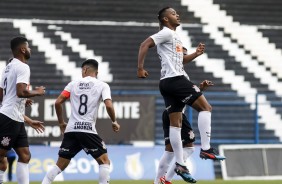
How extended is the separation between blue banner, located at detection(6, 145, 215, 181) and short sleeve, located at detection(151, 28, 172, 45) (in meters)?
7.66

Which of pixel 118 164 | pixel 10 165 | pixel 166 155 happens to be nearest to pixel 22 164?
pixel 166 155

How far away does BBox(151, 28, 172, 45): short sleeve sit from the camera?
11.4 meters

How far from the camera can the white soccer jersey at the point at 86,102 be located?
11312 millimetres

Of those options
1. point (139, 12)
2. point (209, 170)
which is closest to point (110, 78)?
point (139, 12)

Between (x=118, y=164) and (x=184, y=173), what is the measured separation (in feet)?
26.1

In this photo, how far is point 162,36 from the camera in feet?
37.7

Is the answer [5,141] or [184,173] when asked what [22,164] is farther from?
[184,173]

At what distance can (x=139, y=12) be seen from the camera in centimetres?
2447

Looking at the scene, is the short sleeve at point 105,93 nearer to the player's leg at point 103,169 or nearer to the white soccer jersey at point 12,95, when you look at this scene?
the player's leg at point 103,169

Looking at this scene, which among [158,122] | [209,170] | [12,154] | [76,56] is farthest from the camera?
[76,56]

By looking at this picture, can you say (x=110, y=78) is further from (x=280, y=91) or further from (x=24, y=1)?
(x=280, y=91)

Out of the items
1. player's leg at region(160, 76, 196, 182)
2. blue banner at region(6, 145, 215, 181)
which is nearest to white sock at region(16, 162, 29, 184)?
player's leg at region(160, 76, 196, 182)

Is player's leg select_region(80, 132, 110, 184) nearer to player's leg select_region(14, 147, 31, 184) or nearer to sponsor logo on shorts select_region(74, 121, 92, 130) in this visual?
sponsor logo on shorts select_region(74, 121, 92, 130)

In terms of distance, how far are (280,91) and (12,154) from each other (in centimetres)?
871
